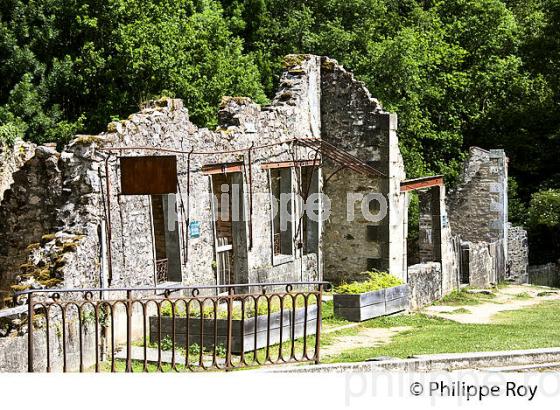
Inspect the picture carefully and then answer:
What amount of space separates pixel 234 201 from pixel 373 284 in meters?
2.97

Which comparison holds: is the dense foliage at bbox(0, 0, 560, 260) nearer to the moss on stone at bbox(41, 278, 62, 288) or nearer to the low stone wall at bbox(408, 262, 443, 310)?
the moss on stone at bbox(41, 278, 62, 288)

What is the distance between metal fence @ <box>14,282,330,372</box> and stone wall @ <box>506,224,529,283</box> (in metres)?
14.6

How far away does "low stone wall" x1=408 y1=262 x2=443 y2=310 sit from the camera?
21.2 meters

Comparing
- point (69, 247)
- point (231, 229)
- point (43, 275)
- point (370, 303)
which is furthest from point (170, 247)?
point (370, 303)

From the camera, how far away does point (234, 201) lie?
61.0ft

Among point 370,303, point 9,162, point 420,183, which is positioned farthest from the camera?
point 420,183

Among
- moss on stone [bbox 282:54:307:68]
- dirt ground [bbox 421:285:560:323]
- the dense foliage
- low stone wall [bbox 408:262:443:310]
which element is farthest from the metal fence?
moss on stone [bbox 282:54:307:68]

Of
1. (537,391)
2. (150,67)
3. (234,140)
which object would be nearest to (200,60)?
(150,67)

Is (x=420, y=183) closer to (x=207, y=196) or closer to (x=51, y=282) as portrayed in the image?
(x=207, y=196)

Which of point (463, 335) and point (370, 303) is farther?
point (370, 303)

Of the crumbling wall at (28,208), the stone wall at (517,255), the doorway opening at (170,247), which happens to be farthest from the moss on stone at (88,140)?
the stone wall at (517,255)

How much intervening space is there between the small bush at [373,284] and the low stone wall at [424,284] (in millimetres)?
979

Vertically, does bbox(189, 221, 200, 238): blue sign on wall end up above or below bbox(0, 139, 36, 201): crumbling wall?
below

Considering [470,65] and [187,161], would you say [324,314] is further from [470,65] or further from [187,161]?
[470,65]
